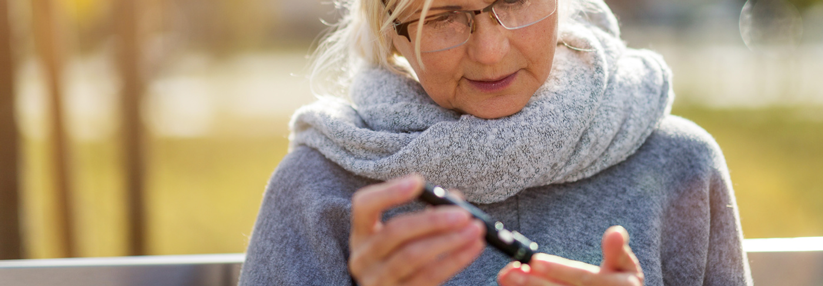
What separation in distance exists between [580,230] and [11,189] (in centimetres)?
309

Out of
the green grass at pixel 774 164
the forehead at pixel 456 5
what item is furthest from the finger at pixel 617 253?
the green grass at pixel 774 164

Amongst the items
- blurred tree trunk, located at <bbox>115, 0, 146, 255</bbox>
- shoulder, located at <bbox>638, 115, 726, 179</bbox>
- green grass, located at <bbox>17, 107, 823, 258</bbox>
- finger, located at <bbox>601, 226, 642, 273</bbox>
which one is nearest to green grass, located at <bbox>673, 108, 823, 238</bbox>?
green grass, located at <bbox>17, 107, 823, 258</bbox>

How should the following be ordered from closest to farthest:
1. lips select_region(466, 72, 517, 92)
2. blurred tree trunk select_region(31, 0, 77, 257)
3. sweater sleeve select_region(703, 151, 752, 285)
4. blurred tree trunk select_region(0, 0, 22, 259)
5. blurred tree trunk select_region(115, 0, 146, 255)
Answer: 1. lips select_region(466, 72, 517, 92)
2. sweater sleeve select_region(703, 151, 752, 285)
3. blurred tree trunk select_region(0, 0, 22, 259)
4. blurred tree trunk select_region(31, 0, 77, 257)
5. blurred tree trunk select_region(115, 0, 146, 255)

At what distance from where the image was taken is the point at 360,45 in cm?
193

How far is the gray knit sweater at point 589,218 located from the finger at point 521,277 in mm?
593

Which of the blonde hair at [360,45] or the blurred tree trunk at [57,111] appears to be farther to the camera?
the blurred tree trunk at [57,111]

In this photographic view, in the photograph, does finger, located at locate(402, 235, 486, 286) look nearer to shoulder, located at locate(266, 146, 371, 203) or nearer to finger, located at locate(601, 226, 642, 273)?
finger, located at locate(601, 226, 642, 273)

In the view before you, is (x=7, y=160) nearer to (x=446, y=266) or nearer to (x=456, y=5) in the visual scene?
(x=456, y=5)

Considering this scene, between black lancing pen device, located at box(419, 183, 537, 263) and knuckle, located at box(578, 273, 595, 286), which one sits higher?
black lancing pen device, located at box(419, 183, 537, 263)

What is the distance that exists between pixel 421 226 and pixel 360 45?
112 centimetres

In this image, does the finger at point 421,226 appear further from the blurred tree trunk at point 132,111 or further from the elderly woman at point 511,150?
the blurred tree trunk at point 132,111

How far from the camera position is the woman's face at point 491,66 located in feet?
4.97

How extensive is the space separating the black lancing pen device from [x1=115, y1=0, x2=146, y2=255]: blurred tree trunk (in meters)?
4.22

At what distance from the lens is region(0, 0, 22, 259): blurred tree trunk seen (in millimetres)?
3395
